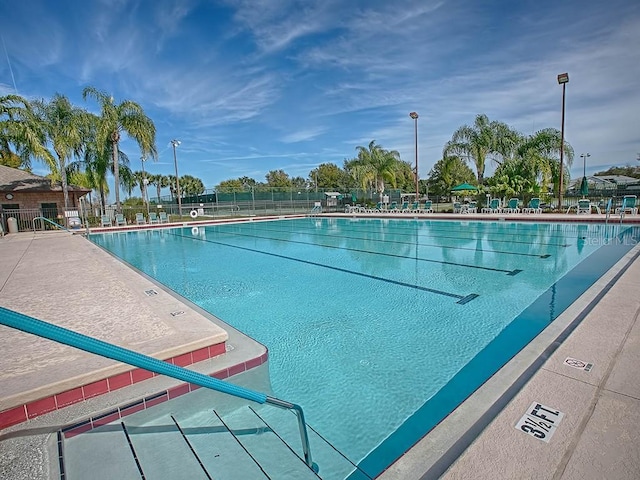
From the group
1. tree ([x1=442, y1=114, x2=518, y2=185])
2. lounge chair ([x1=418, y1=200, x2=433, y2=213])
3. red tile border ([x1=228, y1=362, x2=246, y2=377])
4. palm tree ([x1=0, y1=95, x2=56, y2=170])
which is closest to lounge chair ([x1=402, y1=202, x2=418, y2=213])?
lounge chair ([x1=418, y1=200, x2=433, y2=213])

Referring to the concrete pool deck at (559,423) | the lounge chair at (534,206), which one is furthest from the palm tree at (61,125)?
the lounge chair at (534,206)

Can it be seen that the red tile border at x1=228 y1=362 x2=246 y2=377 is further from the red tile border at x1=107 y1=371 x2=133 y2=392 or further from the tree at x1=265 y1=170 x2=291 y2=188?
the tree at x1=265 y1=170 x2=291 y2=188

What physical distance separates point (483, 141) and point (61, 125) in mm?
23198

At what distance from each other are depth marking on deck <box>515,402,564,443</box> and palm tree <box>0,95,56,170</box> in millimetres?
18544

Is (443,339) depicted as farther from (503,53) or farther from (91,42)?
(503,53)

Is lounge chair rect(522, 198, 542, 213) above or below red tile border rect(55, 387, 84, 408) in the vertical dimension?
above

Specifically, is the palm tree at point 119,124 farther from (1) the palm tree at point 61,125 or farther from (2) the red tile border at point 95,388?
(2) the red tile border at point 95,388

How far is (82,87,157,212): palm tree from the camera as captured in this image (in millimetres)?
17578

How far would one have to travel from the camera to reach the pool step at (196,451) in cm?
170

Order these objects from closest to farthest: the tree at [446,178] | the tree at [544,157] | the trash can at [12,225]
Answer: the trash can at [12,225] → the tree at [544,157] → the tree at [446,178]

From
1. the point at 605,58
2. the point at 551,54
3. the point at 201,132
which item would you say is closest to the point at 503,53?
the point at 551,54

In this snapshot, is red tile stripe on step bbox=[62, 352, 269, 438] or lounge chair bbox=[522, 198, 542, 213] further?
lounge chair bbox=[522, 198, 542, 213]

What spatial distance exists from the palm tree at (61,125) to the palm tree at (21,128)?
2.17 ft

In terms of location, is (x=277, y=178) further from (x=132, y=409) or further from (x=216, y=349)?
(x=132, y=409)
